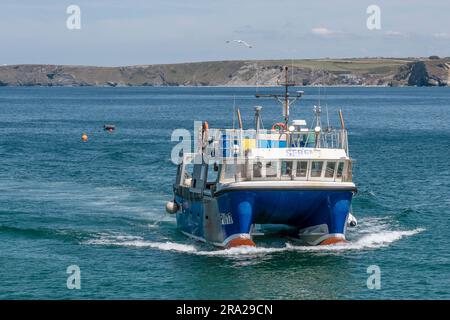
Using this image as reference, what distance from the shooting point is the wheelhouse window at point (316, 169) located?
161 feet

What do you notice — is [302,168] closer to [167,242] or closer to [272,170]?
[272,170]

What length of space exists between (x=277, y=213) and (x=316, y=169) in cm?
305

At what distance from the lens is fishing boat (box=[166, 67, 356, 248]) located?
48250 mm

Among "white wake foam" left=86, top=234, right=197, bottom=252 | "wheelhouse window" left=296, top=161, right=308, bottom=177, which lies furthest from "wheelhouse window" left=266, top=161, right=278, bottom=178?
"white wake foam" left=86, top=234, right=197, bottom=252

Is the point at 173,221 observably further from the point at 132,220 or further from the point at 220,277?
the point at 220,277

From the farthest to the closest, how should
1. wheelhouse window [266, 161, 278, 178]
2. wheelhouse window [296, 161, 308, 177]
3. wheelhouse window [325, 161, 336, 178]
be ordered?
wheelhouse window [325, 161, 336, 178] → wheelhouse window [296, 161, 308, 177] → wheelhouse window [266, 161, 278, 178]

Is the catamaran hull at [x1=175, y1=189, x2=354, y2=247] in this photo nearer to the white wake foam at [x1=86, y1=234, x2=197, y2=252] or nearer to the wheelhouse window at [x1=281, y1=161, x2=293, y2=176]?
the wheelhouse window at [x1=281, y1=161, x2=293, y2=176]

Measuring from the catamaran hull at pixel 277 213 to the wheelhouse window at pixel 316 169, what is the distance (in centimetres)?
129

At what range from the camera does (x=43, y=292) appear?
4281 centimetres

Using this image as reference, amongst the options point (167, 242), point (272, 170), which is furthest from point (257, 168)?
point (167, 242)

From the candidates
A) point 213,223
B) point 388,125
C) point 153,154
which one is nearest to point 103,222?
point 213,223

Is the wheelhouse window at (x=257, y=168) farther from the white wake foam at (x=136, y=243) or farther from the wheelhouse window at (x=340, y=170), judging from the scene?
the white wake foam at (x=136, y=243)

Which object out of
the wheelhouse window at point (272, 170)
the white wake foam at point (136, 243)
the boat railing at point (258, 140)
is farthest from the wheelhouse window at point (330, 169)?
the white wake foam at point (136, 243)
